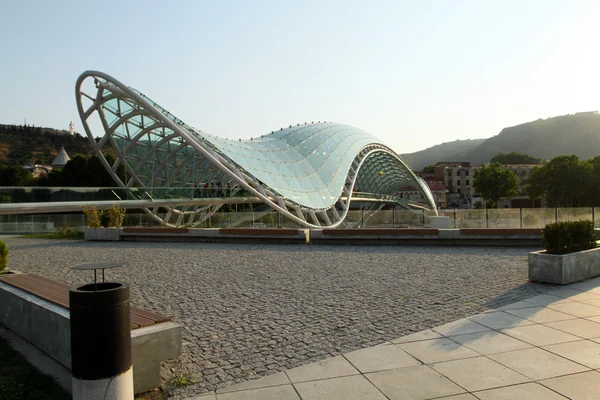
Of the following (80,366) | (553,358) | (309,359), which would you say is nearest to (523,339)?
(553,358)

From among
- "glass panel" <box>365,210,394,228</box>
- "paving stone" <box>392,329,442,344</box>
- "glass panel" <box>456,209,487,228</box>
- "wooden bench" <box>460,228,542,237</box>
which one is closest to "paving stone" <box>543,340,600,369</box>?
"paving stone" <box>392,329,442,344</box>

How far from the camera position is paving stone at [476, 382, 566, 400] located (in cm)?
455

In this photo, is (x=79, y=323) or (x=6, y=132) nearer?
(x=79, y=323)

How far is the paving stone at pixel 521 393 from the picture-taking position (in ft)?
14.9

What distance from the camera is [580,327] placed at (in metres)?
6.90

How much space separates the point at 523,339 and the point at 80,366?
18.2 ft

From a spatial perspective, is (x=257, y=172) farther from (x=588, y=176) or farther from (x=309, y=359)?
(x=588, y=176)

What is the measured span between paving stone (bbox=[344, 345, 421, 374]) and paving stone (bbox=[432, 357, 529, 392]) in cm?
38

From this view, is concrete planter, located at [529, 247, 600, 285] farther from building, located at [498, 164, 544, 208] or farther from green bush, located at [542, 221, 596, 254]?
building, located at [498, 164, 544, 208]

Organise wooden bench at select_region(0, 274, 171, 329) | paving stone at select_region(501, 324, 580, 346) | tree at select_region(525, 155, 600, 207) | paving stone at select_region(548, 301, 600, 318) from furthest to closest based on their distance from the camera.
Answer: tree at select_region(525, 155, 600, 207) < paving stone at select_region(548, 301, 600, 318) < paving stone at select_region(501, 324, 580, 346) < wooden bench at select_region(0, 274, 171, 329)

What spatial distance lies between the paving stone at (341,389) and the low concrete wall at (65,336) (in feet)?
5.16

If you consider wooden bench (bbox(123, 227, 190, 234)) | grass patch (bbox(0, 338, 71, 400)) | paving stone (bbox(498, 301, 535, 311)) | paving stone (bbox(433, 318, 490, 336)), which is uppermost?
wooden bench (bbox(123, 227, 190, 234))

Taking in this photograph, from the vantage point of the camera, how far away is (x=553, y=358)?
18.4 ft

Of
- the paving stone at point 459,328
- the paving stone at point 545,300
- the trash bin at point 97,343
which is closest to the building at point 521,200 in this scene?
the paving stone at point 545,300
